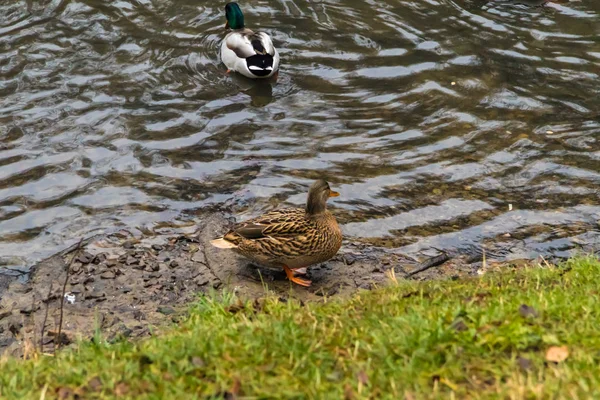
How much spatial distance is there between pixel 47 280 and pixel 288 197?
2695mm

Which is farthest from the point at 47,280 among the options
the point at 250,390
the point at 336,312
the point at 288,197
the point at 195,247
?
the point at 250,390

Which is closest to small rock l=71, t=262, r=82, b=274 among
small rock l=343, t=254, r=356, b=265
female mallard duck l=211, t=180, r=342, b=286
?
female mallard duck l=211, t=180, r=342, b=286

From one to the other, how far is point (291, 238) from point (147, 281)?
4.28 ft

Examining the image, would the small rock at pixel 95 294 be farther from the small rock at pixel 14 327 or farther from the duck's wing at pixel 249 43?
the duck's wing at pixel 249 43

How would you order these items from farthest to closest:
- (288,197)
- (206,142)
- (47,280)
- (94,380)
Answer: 1. (206,142)
2. (288,197)
3. (47,280)
4. (94,380)

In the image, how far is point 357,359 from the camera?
4.37m

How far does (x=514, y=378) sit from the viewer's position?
3.97 metres

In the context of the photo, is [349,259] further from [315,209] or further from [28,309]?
[28,309]

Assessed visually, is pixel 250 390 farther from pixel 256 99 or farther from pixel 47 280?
pixel 256 99

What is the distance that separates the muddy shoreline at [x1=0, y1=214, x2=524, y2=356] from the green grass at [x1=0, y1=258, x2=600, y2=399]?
5.22ft

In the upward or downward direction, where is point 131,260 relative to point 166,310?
downward

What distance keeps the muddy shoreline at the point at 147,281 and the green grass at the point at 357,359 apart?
1592 millimetres

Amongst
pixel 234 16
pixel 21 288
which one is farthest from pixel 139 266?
pixel 234 16

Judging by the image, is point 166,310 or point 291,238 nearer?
point 166,310
